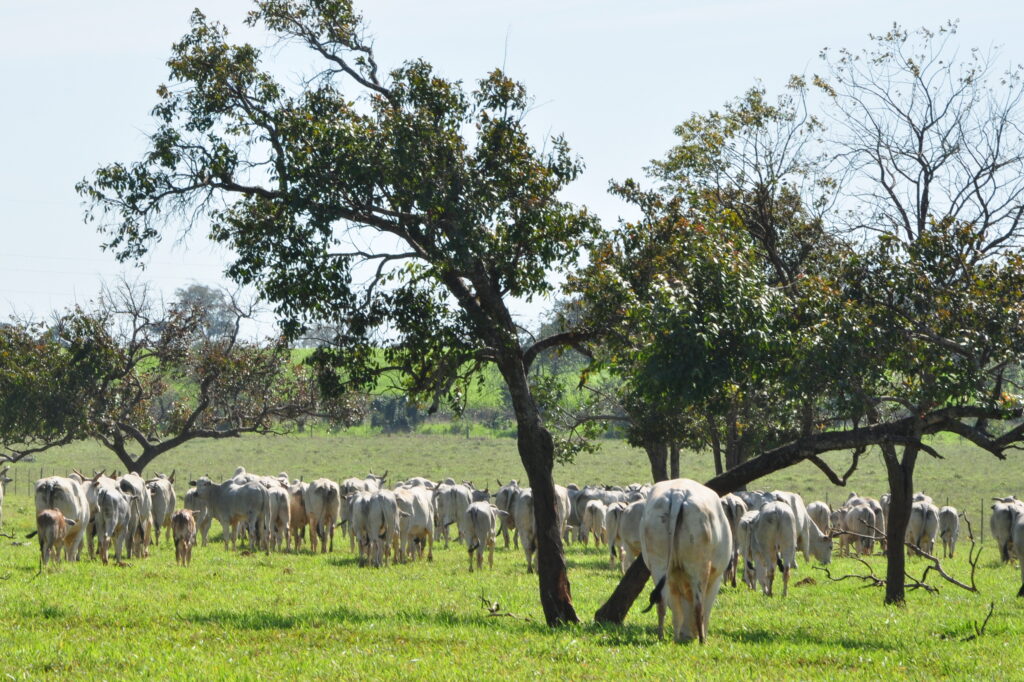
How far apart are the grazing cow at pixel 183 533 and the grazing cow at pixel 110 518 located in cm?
123

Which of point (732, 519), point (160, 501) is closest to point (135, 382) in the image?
point (160, 501)

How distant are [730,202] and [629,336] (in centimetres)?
639

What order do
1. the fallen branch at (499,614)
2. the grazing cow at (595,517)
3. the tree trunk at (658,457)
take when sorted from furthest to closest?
the tree trunk at (658,457) < the grazing cow at (595,517) < the fallen branch at (499,614)

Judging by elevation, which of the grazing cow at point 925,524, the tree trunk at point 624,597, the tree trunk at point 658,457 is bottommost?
the tree trunk at point 624,597

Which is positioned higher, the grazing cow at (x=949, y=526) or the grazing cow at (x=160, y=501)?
the grazing cow at (x=160, y=501)

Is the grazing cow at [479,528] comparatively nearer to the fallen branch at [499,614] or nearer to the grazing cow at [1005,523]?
the fallen branch at [499,614]

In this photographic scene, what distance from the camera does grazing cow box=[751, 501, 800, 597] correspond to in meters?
22.9

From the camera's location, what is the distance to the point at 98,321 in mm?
37469

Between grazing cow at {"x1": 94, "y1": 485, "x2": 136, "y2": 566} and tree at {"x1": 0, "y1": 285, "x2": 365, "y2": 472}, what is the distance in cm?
1220

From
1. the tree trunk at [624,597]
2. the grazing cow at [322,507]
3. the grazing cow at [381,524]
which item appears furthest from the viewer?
the grazing cow at [322,507]

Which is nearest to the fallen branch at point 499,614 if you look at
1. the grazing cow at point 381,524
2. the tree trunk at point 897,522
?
the tree trunk at point 897,522

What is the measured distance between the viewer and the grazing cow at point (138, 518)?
25.7m

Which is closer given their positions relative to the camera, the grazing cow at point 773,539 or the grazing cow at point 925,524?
the grazing cow at point 773,539

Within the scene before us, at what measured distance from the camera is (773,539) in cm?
2305
